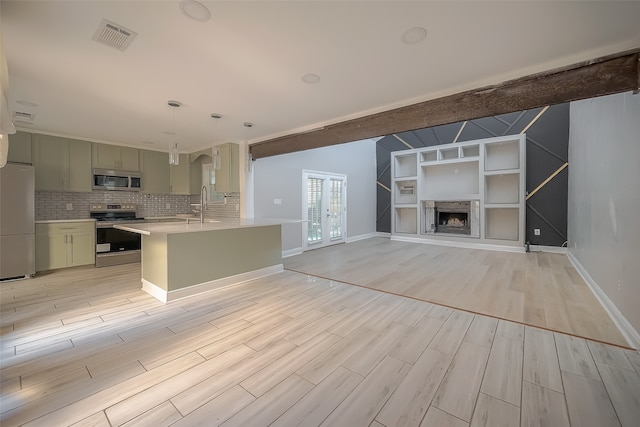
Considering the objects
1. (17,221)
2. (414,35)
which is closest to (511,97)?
(414,35)

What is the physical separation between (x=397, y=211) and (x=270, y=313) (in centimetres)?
613

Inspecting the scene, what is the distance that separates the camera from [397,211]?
8039 millimetres

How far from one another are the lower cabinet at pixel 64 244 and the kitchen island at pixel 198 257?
180cm

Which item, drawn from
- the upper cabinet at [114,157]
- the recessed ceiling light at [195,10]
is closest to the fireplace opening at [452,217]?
the recessed ceiling light at [195,10]

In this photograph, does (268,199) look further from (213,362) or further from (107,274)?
(213,362)

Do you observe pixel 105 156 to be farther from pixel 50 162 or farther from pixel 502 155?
pixel 502 155

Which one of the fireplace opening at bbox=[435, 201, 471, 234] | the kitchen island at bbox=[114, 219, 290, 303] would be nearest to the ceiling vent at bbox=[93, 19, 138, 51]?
the kitchen island at bbox=[114, 219, 290, 303]

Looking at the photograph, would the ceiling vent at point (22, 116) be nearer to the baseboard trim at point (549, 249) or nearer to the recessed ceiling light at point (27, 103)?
the recessed ceiling light at point (27, 103)

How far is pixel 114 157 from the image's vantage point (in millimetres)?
5238

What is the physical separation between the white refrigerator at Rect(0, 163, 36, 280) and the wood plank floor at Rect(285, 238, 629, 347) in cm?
406

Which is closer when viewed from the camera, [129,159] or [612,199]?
[612,199]

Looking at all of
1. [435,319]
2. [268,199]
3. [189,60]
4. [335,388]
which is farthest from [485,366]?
[268,199]

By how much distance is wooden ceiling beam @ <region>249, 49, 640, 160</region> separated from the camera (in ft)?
6.61

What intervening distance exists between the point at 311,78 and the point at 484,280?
12.2 ft
